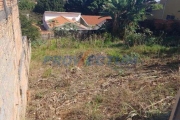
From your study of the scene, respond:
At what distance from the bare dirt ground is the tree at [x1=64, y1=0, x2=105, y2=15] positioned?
736 inches

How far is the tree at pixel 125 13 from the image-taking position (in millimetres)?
13117

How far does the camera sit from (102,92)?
5.90 m

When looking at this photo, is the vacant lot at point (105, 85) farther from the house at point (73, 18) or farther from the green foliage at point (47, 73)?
the house at point (73, 18)

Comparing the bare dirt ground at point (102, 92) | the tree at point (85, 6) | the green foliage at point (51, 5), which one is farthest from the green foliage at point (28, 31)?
the green foliage at point (51, 5)

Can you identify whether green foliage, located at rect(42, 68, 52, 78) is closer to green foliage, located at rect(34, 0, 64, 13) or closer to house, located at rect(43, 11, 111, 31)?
house, located at rect(43, 11, 111, 31)

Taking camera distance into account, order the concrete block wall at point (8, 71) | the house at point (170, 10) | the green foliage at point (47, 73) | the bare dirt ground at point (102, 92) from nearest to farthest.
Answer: the concrete block wall at point (8, 71)
the bare dirt ground at point (102, 92)
the green foliage at point (47, 73)
the house at point (170, 10)

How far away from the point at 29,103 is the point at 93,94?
1.76 metres

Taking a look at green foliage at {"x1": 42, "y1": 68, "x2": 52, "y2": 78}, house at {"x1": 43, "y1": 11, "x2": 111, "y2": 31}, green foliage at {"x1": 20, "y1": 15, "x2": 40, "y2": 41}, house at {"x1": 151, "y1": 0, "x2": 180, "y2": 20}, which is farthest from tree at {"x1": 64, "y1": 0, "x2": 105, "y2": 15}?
green foliage at {"x1": 42, "y1": 68, "x2": 52, "y2": 78}

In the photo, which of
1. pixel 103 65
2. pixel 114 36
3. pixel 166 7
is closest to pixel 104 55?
pixel 103 65

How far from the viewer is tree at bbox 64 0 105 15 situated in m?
25.6

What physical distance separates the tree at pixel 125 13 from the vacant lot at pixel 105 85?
→ 3.27m

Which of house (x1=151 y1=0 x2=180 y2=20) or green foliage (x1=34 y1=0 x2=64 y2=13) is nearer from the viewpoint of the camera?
house (x1=151 y1=0 x2=180 y2=20)

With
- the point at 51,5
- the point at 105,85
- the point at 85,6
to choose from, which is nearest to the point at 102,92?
the point at 105,85

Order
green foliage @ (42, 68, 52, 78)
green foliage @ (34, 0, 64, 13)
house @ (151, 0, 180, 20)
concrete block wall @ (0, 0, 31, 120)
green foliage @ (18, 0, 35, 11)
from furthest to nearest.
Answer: green foliage @ (18, 0, 35, 11) → green foliage @ (34, 0, 64, 13) → house @ (151, 0, 180, 20) → green foliage @ (42, 68, 52, 78) → concrete block wall @ (0, 0, 31, 120)
